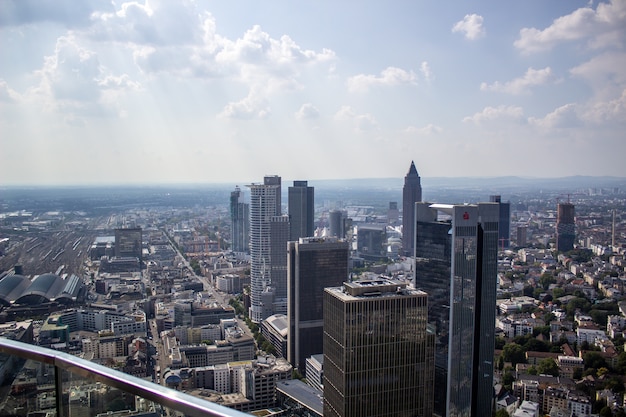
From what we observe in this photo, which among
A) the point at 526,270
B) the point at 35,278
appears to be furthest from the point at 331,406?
the point at 526,270

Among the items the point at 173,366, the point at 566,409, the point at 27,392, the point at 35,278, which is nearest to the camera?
the point at 27,392

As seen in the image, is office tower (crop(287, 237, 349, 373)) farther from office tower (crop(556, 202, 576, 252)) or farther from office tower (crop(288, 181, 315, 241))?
office tower (crop(288, 181, 315, 241))

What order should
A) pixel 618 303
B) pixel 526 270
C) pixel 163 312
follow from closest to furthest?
pixel 618 303 → pixel 163 312 → pixel 526 270

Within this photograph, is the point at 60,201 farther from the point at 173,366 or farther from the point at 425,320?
the point at 425,320

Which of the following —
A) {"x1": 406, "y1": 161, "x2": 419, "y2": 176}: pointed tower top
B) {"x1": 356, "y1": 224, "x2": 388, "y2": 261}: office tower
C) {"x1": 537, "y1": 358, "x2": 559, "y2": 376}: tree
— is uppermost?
{"x1": 406, "y1": 161, "x2": 419, "y2": 176}: pointed tower top

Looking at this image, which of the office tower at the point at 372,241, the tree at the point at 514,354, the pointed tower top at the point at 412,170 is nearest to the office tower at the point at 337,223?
the office tower at the point at 372,241

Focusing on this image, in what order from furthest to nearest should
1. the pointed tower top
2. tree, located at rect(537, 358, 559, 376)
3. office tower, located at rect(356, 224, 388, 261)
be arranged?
the pointed tower top
office tower, located at rect(356, 224, 388, 261)
tree, located at rect(537, 358, 559, 376)

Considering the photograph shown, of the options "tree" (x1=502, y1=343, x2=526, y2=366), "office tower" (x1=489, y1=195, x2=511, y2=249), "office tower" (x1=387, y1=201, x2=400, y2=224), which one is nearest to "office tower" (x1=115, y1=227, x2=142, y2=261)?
"office tower" (x1=387, y1=201, x2=400, y2=224)

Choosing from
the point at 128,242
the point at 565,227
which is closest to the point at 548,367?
the point at 565,227
